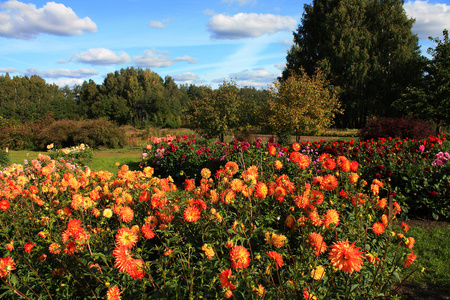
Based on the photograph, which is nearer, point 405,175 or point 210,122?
point 405,175

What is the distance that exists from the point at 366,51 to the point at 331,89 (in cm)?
438

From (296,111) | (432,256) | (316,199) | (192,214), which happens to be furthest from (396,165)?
(296,111)

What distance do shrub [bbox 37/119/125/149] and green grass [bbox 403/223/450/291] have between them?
51.1 ft

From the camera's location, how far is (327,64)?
2323 centimetres

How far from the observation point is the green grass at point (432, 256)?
9.23 ft

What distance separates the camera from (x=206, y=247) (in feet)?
4.58

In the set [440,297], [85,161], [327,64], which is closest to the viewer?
[440,297]

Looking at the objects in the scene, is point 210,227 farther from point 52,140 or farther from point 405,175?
point 52,140

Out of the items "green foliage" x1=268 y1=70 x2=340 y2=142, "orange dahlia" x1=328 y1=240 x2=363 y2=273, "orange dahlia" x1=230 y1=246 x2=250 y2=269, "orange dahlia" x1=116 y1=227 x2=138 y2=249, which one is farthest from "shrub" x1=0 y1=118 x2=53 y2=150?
"orange dahlia" x1=328 y1=240 x2=363 y2=273

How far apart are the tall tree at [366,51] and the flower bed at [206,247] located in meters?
23.1

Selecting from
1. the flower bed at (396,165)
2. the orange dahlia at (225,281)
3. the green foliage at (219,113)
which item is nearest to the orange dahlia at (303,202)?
the orange dahlia at (225,281)

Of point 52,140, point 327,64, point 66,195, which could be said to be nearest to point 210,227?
point 66,195

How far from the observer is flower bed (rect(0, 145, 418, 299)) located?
1.34m

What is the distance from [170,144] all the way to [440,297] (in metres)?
6.27
